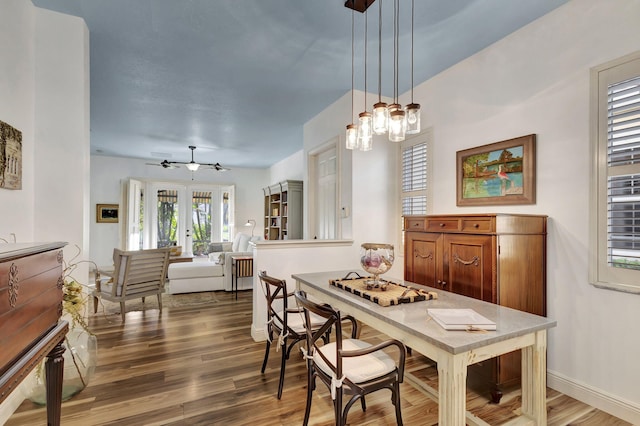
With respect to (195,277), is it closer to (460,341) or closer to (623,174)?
(460,341)

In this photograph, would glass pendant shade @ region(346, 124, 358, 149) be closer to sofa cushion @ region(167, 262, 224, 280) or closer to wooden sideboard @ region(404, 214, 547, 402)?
wooden sideboard @ region(404, 214, 547, 402)

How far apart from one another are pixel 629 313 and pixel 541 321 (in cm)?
95

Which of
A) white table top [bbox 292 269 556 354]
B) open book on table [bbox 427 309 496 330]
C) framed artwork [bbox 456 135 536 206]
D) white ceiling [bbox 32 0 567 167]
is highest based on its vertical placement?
white ceiling [bbox 32 0 567 167]

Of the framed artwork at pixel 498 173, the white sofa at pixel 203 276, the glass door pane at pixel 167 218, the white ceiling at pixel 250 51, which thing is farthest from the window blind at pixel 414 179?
the glass door pane at pixel 167 218

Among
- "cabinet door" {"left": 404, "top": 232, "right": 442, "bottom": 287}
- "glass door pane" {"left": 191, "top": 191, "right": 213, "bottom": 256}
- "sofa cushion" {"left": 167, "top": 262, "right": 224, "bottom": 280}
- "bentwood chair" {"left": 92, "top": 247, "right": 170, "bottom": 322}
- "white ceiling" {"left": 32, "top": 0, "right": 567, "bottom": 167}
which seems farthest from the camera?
"glass door pane" {"left": 191, "top": 191, "right": 213, "bottom": 256}

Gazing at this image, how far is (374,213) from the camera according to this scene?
3.79 meters

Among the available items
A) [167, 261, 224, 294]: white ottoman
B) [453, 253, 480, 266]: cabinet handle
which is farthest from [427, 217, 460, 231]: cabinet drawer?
[167, 261, 224, 294]: white ottoman

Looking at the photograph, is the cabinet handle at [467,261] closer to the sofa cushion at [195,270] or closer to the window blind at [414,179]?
the window blind at [414,179]

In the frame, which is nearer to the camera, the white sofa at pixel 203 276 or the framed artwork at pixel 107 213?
the white sofa at pixel 203 276

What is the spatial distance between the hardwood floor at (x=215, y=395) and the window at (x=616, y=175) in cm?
94

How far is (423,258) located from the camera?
108 inches

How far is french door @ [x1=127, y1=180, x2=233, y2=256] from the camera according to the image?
7230 millimetres

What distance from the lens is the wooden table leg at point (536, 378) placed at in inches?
56.6

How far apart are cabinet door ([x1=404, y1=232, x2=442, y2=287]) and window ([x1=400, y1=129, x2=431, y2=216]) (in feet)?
2.16
